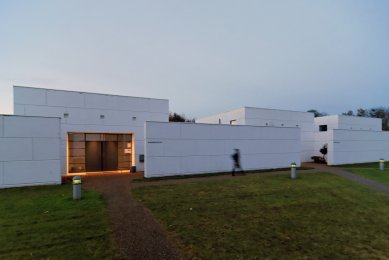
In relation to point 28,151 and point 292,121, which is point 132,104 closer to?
point 28,151

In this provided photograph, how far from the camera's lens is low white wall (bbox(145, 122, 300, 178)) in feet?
46.7

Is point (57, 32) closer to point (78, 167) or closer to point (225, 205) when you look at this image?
point (78, 167)

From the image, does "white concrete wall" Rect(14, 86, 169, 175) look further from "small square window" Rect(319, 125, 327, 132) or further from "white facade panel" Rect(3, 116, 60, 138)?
"small square window" Rect(319, 125, 327, 132)

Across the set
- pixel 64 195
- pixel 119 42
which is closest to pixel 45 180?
pixel 64 195

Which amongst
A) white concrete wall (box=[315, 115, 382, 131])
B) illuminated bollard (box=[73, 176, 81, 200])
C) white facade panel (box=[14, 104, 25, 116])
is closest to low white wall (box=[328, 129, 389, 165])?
white concrete wall (box=[315, 115, 382, 131])

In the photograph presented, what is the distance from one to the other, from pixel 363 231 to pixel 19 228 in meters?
9.65

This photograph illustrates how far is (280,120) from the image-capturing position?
78.6 feet

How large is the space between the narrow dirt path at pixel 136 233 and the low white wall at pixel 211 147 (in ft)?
18.9

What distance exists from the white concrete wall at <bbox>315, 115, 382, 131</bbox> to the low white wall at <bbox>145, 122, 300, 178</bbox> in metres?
10.7

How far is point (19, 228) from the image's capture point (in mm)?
5645

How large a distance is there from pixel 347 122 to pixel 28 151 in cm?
3212

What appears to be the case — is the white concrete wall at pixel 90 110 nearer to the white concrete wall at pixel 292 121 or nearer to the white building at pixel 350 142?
the white concrete wall at pixel 292 121

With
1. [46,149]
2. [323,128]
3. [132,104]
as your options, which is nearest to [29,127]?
[46,149]

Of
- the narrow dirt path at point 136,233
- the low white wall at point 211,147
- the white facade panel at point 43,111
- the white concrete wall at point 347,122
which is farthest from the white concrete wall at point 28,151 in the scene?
the white concrete wall at point 347,122
